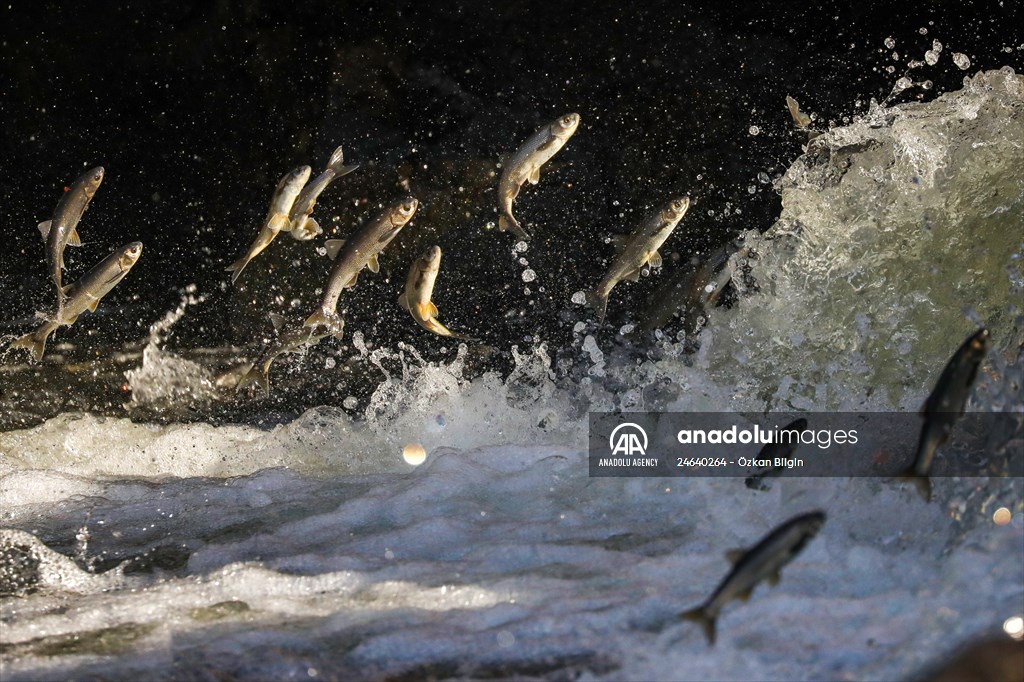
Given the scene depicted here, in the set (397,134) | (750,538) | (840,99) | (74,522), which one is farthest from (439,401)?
(840,99)

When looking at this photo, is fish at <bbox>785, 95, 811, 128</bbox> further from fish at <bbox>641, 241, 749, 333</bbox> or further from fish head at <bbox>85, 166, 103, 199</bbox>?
fish head at <bbox>85, 166, 103, 199</bbox>

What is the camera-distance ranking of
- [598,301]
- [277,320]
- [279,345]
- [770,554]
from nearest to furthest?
[770,554] < [598,301] < [279,345] < [277,320]

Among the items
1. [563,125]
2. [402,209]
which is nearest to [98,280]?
[402,209]

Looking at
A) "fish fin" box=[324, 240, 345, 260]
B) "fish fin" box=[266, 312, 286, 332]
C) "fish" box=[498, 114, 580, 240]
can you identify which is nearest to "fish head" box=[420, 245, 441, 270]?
"fish fin" box=[324, 240, 345, 260]

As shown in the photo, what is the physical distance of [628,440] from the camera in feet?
15.9

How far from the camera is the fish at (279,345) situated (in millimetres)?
5328

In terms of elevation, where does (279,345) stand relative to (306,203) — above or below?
below

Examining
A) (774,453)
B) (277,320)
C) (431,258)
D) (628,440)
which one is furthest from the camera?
(277,320)

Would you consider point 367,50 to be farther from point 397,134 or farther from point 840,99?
point 840,99

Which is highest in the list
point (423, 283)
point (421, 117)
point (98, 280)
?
point (421, 117)

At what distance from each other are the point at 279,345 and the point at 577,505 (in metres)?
2.06

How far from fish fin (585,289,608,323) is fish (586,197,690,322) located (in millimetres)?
117

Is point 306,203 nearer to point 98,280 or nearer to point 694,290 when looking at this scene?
point 98,280

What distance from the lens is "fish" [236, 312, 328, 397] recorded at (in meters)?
5.33
